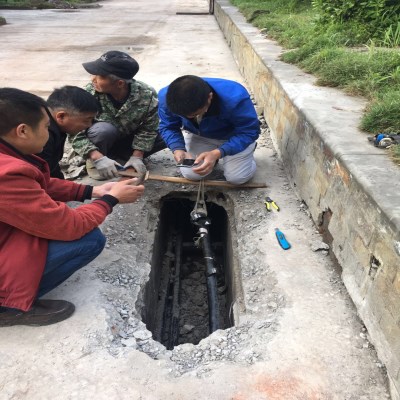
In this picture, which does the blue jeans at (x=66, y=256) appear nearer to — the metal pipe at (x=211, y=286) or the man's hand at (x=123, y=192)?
the man's hand at (x=123, y=192)

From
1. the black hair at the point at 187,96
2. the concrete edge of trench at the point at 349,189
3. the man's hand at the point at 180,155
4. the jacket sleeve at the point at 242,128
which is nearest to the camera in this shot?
the concrete edge of trench at the point at 349,189

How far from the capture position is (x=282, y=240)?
2.90 meters

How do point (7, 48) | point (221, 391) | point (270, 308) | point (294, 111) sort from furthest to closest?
point (7, 48) < point (294, 111) < point (270, 308) < point (221, 391)

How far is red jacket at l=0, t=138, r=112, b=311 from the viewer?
1.82 metres

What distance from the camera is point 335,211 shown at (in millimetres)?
2658

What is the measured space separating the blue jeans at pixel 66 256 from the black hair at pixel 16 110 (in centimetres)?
60

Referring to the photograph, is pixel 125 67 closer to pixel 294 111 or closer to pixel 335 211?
pixel 294 111

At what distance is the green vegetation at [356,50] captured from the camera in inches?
122

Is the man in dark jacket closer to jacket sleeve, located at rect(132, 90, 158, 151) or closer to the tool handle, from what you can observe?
jacket sleeve, located at rect(132, 90, 158, 151)

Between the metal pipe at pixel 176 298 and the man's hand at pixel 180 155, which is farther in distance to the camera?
the man's hand at pixel 180 155

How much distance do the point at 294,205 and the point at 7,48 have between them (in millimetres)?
8665

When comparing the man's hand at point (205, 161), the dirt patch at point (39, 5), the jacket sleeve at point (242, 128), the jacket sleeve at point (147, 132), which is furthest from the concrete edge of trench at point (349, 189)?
the dirt patch at point (39, 5)

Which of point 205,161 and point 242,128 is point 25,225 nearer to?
point 205,161

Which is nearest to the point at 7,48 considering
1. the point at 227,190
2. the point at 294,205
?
the point at 227,190
